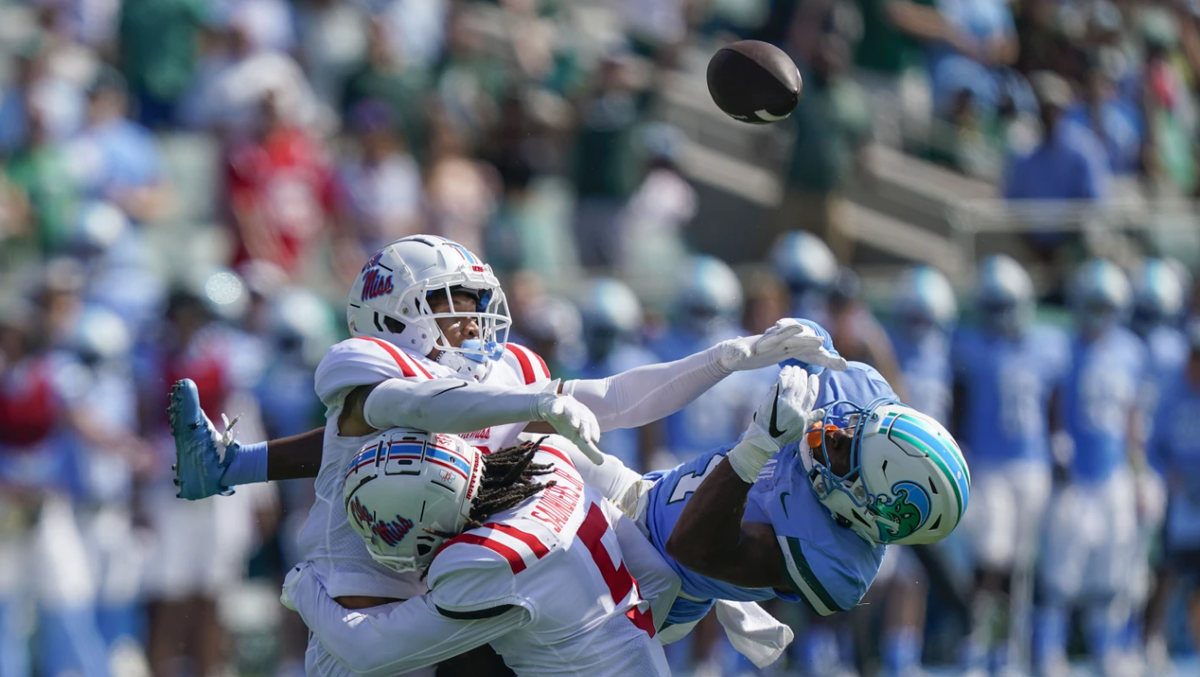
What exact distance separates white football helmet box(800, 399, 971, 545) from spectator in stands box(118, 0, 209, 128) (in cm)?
632

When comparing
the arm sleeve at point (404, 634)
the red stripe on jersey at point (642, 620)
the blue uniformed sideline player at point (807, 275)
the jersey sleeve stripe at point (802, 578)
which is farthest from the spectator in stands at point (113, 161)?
the jersey sleeve stripe at point (802, 578)

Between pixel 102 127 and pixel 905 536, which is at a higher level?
pixel 905 536

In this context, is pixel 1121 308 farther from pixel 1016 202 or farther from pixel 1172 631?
pixel 1172 631

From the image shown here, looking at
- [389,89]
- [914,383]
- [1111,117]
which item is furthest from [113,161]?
[1111,117]

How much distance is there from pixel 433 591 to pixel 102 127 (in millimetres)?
5730

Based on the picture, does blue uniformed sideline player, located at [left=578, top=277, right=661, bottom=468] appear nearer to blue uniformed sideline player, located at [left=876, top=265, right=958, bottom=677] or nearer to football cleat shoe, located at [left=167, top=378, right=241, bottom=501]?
blue uniformed sideline player, located at [left=876, top=265, right=958, bottom=677]

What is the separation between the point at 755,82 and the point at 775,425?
1.33 metres

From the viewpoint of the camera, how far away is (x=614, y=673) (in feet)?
15.4

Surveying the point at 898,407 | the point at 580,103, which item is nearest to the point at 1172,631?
the point at 580,103

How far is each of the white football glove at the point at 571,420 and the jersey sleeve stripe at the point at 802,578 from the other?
71 centimetres

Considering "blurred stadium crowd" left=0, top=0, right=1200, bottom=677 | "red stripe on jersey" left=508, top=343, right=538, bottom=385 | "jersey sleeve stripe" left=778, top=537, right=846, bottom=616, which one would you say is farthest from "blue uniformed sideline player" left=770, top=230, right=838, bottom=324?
"jersey sleeve stripe" left=778, top=537, right=846, bottom=616

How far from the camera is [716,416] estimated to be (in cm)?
912

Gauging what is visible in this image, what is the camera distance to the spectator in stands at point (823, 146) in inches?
394

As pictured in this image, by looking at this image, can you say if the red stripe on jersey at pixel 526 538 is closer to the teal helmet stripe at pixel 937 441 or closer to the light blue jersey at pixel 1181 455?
the teal helmet stripe at pixel 937 441
